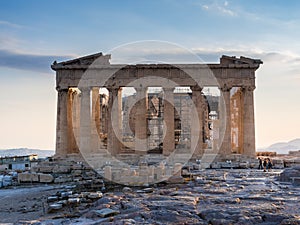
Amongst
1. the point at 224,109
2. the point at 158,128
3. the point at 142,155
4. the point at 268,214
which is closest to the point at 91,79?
the point at 142,155

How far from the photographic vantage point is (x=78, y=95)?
122 feet

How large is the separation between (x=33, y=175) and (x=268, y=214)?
48.8ft

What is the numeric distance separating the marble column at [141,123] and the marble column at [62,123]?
5.94 m

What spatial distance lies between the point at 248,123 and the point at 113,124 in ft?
36.4

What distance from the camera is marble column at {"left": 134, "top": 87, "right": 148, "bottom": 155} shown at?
31062 mm

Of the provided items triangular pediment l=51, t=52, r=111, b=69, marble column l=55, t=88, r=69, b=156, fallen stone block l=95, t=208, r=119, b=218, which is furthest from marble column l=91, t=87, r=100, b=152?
fallen stone block l=95, t=208, r=119, b=218

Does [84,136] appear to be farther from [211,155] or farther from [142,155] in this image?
[211,155]

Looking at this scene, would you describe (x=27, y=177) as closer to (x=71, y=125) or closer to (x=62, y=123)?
(x=62, y=123)

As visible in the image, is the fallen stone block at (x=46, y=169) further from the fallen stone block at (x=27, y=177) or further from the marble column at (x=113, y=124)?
the marble column at (x=113, y=124)

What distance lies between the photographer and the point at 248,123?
30.7 metres

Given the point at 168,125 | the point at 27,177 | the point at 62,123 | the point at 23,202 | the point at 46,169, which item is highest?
the point at 62,123

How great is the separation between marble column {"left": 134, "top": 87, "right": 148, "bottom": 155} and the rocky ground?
13.1 m

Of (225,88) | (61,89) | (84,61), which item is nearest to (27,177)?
(61,89)

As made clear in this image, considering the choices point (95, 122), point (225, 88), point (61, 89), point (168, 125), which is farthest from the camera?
point (95, 122)
